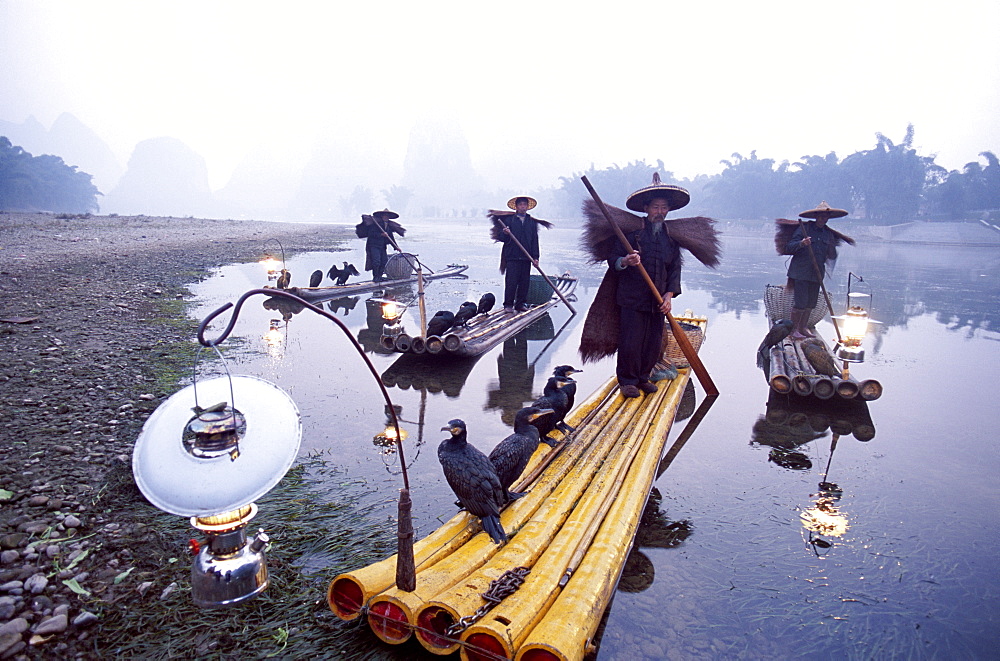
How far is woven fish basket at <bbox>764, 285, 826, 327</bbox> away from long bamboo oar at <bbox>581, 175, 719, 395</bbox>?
2.84m

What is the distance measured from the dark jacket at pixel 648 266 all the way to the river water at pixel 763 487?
1732mm

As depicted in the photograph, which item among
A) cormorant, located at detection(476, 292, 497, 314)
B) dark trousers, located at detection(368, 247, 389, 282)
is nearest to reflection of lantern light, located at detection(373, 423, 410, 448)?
cormorant, located at detection(476, 292, 497, 314)

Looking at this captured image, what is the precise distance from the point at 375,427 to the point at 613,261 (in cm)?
343

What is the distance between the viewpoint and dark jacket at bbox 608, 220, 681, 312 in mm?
6598

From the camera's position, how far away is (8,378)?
652cm

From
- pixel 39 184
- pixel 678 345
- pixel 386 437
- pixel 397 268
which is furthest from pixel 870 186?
pixel 39 184

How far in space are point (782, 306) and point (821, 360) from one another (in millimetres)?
2457

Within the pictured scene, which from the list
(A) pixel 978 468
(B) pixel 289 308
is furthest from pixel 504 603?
(B) pixel 289 308

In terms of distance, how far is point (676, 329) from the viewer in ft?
23.3

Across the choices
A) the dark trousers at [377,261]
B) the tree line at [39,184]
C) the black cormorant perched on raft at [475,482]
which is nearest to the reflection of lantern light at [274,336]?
the dark trousers at [377,261]

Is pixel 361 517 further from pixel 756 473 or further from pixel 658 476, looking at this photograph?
pixel 756 473

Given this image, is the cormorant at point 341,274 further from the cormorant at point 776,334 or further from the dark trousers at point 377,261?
the cormorant at point 776,334

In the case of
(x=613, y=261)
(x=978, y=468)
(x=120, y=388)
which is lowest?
(x=978, y=468)

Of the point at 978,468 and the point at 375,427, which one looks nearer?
the point at 978,468
